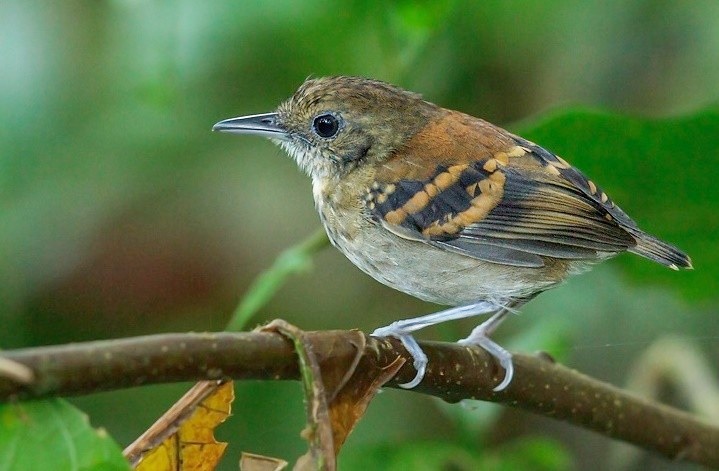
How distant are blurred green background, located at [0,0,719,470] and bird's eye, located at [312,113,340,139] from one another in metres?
0.39

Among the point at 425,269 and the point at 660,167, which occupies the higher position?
the point at 660,167

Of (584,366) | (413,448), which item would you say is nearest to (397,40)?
(413,448)

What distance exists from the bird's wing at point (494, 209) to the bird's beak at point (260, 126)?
0.42 meters

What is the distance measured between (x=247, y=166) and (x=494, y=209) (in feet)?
7.81

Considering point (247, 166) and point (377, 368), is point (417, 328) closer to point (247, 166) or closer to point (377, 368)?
point (377, 368)

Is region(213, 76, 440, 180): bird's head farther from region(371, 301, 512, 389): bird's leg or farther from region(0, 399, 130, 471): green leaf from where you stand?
region(0, 399, 130, 471): green leaf

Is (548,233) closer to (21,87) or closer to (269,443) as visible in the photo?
(269,443)

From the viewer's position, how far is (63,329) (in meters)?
4.89

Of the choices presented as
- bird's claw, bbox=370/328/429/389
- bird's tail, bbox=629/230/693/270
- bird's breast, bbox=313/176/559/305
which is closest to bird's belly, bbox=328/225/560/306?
bird's breast, bbox=313/176/559/305

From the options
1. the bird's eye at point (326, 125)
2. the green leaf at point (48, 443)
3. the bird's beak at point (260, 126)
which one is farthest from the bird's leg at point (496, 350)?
the green leaf at point (48, 443)

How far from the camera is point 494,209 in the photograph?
3.16 m

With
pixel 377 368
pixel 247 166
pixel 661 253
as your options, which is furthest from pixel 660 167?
pixel 247 166

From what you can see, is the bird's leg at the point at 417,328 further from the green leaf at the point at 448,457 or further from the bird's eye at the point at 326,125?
the bird's eye at the point at 326,125

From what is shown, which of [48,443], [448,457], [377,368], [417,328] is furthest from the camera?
[448,457]
